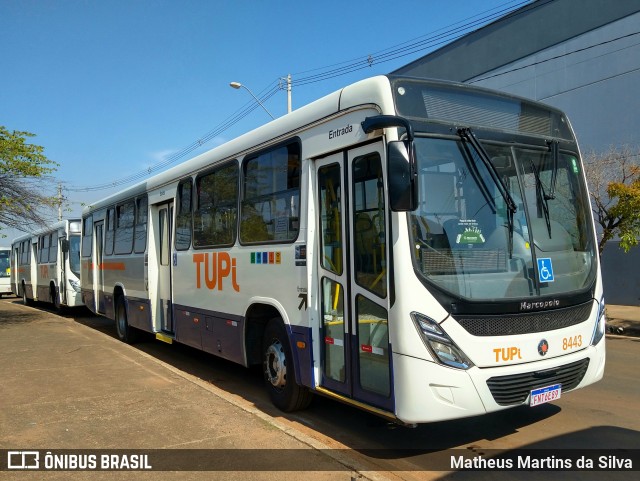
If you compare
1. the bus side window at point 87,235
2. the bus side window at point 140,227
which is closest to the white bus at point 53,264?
the bus side window at point 87,235

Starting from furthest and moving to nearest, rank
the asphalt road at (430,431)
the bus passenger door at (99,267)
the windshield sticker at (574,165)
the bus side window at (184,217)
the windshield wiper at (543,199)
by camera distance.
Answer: the bus passenger door at (99,267) → the bus side window at (184,217) → the windshield sticker at (574,165) → the windshield wiper at (543,199) → the asphalt road at (430,431)

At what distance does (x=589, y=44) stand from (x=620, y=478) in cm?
1533

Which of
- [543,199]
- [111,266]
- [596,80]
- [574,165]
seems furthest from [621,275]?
[111,266]

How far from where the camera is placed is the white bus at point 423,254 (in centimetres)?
416

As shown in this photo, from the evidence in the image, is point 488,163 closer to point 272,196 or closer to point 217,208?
point 272,196

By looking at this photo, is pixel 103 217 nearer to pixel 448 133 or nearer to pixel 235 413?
pixel 235 413

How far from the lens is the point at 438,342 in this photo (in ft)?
13.5

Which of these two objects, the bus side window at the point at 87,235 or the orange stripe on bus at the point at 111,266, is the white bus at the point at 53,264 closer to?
the bus side window at the point at 87,235

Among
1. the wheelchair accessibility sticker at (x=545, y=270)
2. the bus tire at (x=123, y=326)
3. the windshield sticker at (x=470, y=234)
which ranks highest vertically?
the windshield sticker at (x=470, y=234)

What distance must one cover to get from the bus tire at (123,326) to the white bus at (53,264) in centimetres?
622

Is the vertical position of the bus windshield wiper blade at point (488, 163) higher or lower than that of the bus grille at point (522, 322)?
higher

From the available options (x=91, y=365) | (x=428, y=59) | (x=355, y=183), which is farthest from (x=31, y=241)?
(x=355, y=183)

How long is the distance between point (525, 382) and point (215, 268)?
4300mm

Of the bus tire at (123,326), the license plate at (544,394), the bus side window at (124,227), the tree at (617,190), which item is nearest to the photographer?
the license plate at (544,394)
